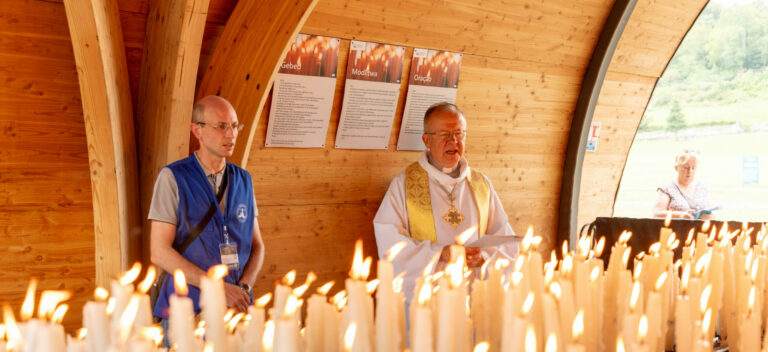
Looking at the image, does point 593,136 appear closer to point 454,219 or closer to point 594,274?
point 454,219

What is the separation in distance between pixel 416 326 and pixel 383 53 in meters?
4.61

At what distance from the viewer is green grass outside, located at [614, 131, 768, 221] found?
57.5 ft

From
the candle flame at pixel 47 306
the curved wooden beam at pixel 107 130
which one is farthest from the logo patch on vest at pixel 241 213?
the candle flame at pixel 47 306

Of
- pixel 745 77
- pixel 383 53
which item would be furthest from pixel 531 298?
pixel 745 77

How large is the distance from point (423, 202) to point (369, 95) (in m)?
0.98

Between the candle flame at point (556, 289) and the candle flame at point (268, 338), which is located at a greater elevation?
the candle flame at point (556, 289)

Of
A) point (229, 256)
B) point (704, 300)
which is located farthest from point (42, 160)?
point (704, 300)

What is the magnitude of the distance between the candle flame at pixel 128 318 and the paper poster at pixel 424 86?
4806mm

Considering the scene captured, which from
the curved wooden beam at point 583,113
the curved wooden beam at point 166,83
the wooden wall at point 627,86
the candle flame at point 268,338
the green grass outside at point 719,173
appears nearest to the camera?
the candle flame at point 268,338

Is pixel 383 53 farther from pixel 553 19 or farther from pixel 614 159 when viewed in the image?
pixel 614 159

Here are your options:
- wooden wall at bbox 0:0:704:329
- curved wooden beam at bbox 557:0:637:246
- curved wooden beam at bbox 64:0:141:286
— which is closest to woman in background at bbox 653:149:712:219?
curved wooden beam at bbox 557:0:637:246

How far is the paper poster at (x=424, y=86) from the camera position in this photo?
5.93m

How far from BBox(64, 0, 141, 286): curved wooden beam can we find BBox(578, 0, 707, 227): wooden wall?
5140mm

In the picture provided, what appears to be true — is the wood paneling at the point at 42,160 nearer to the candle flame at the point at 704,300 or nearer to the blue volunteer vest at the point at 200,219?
the blue volunteer vest at the point at 200,219
